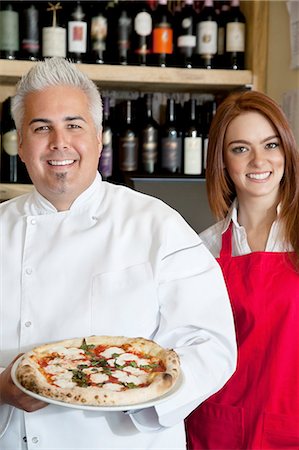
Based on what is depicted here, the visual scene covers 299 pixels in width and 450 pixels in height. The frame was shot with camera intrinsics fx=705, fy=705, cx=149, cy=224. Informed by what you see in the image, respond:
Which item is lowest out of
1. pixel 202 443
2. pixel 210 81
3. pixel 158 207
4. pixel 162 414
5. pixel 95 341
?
pixel 202 443

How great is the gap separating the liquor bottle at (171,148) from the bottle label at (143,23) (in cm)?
28

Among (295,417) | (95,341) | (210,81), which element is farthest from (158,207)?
(210,81)

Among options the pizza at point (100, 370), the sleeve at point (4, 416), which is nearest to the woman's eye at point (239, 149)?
the pizza at point (100, 370)

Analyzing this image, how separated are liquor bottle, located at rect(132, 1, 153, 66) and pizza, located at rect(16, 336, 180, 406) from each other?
168 cm

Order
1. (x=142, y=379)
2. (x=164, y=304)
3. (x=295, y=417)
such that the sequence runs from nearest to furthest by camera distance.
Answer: (x=142, y=379), (x=164, y=304), (x=295, y=417)

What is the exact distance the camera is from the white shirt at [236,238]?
5.44ft

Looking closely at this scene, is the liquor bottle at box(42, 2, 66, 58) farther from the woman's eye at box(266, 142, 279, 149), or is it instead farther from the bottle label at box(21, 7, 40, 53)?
the woman's eye at box(266, 142, 279, 149)

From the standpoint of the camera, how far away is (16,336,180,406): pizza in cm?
105

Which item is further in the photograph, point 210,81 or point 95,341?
point 210,81

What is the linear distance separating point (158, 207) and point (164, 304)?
0.67 ft

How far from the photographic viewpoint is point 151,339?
4.25 feet

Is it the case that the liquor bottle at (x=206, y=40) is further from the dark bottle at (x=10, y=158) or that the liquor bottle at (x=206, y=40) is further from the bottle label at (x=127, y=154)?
the dark bottle at (x=10, y=158)

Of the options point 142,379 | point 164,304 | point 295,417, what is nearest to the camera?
point 142,379

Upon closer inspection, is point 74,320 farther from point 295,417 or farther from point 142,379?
point 295,417
